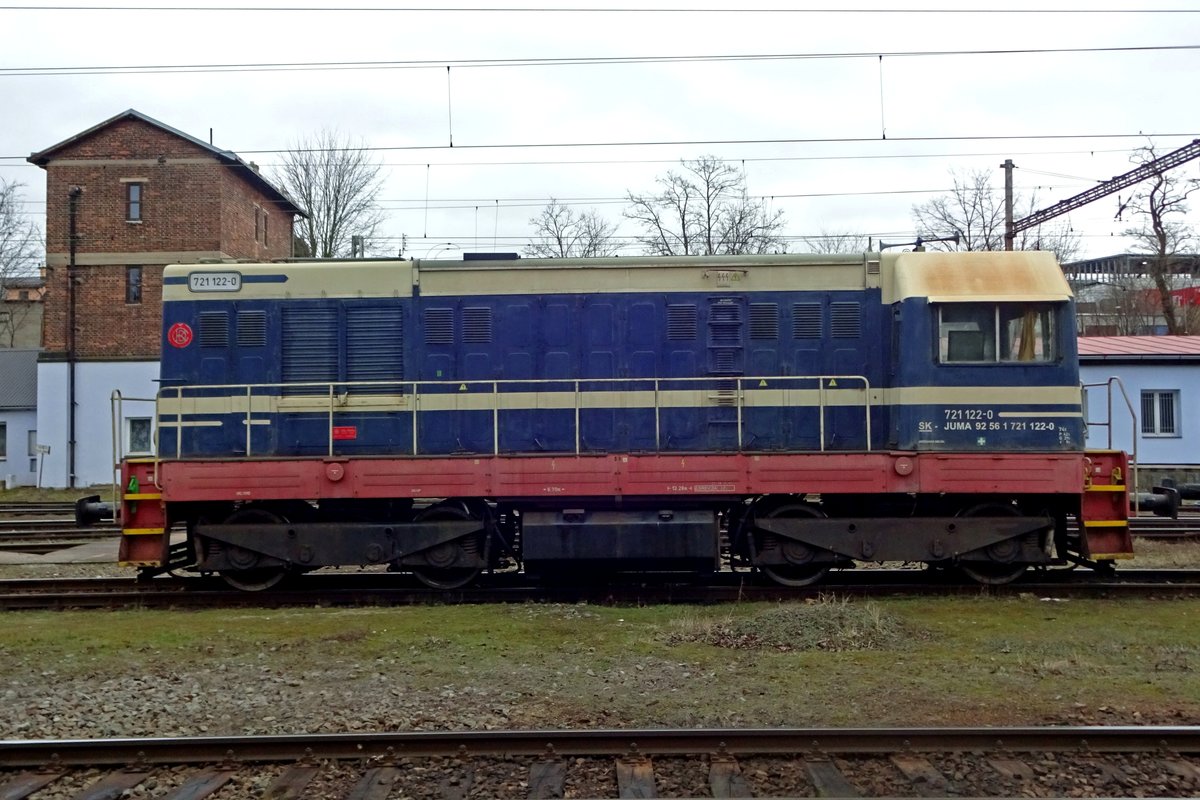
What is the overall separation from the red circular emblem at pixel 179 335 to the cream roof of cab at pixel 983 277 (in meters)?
8.36

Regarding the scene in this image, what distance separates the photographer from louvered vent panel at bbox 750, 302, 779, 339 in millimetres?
11117

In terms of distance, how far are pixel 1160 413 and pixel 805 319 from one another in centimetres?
1958

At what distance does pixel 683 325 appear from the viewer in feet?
36.4

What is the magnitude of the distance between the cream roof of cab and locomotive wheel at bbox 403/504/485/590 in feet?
18.2

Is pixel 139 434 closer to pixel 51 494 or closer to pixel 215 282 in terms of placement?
pixel 51 494

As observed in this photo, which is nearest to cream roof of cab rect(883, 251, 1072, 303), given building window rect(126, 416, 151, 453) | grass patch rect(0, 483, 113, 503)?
grass patch rect(0, 483, 113, 503)

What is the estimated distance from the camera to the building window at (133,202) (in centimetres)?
2994

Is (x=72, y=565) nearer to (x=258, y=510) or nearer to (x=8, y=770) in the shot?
(x=258, y=510)

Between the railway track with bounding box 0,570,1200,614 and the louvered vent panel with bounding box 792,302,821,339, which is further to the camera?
the louvered vent panel with bounding box 792,302,821,339

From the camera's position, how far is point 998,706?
249 inches

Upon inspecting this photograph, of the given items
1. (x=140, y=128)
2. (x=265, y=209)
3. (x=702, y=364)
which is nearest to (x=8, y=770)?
(x=702, y=364)

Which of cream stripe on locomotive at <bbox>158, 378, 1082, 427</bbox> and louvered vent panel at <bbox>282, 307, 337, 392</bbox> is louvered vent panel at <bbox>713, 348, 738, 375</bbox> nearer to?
cream stripe on locomotive at <bbox>158, 378, 1082, 427</bbox>

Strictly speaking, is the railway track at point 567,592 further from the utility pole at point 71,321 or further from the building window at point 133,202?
the building window at point 133,202

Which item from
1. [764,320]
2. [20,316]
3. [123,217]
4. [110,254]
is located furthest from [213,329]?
[20,316]
